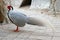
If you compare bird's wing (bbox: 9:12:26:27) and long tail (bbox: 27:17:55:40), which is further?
bird's wing (bbox: 9:12:26:27)

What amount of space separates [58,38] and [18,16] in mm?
1124

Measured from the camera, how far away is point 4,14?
5.59 meters

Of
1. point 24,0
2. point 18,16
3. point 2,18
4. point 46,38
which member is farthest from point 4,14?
point 24,0

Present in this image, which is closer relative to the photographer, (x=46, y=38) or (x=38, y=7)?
(x=46, y=38)

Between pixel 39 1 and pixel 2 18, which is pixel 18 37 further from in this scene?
pixel 39 1

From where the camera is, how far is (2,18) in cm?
568

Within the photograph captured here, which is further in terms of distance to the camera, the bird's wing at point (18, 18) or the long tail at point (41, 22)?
the bird's wing at point (18, 18)

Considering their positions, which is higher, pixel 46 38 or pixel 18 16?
pixel 18 16

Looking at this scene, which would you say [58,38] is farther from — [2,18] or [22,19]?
[2,18]

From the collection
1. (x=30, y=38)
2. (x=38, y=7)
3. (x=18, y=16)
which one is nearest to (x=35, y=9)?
(x=38, y=7)

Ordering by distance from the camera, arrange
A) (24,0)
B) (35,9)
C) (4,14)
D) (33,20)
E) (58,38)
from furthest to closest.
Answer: (24,0), (35,9), (4,14), (33,20), (58,38)

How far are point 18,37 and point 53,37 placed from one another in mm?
734

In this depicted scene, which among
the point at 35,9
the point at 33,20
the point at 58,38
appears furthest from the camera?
the point at 35,9

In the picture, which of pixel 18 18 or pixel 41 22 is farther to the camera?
pixel 18 18
